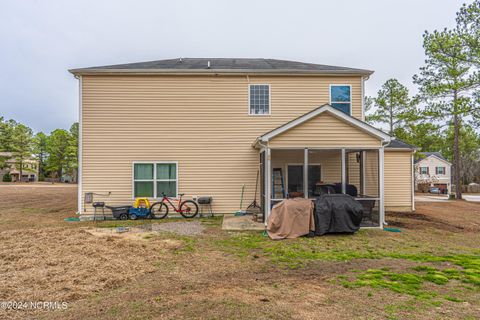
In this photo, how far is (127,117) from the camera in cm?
1090

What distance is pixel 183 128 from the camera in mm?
11031

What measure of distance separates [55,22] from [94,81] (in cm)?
1144

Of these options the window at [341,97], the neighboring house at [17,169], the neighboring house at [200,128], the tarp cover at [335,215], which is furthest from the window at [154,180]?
the neighboring house at [17,169]

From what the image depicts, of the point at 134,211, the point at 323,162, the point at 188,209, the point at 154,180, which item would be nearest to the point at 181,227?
the point at 188,209

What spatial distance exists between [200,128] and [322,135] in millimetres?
4829

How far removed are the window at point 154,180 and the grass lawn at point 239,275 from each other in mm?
3071

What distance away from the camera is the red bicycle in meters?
10.6

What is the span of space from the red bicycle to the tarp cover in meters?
4.88

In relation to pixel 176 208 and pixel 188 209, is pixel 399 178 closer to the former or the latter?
pixel 188 209

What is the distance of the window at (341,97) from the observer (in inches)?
445

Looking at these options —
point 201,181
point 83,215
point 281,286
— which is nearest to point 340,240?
point 281,286

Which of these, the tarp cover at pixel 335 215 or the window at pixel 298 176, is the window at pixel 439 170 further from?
the tarp cover at pixel 335 215

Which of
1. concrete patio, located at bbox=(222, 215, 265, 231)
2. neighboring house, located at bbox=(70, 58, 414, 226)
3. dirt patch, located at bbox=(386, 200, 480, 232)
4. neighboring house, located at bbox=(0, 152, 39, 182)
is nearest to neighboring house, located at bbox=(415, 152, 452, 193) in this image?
dirt patch, located at bbox=(386, 200, 480, 232)

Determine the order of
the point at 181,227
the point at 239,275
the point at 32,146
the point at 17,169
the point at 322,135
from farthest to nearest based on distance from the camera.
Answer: the point at 17,169 < the point at 32,146 < the point at 181,227 < the point at 322,135 < the point at 239,275
